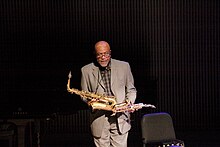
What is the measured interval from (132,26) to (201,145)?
257cm

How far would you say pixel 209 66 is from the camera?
8.27m

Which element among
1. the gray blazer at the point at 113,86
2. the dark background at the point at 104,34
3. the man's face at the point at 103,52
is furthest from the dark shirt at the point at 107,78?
the dark background at the point at 104,34

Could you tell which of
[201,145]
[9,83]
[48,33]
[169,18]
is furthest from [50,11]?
[201,145]

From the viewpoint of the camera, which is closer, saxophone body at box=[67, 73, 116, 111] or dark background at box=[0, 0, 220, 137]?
saxophone body at box=[67, 73, 116, 111]

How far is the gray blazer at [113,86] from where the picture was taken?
479cm

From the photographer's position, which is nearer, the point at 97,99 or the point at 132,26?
the point at 97,99

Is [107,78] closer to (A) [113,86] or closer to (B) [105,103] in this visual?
(A) [113,86]

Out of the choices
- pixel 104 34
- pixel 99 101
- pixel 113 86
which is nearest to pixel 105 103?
pixel 99 101

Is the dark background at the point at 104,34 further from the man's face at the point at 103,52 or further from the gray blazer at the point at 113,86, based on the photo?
the man's face at the point at 103,52

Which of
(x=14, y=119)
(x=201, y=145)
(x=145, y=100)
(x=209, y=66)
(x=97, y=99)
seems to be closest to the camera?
(x=97, y=99)

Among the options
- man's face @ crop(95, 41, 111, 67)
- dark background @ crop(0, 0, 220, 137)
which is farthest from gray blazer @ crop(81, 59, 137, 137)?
dark background @ crop(0, 0, 220, 137)

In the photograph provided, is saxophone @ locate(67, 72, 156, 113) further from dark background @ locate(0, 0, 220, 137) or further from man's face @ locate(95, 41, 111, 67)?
dark background @ locate(0, 0, 220, 137)

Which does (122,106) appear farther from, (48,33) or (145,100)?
(48,33)

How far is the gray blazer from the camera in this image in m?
4.79
